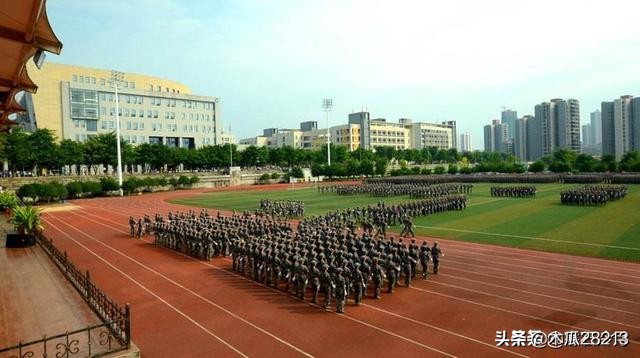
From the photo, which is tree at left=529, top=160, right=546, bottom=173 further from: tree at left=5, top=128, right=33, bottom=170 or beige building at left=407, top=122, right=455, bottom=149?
tree at left=5, top=128, right=33, bottom=170

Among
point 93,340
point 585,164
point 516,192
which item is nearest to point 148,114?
point 516,192

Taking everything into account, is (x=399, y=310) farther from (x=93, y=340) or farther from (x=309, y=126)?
(x=309, y=126)

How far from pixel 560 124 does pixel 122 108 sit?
417 ft

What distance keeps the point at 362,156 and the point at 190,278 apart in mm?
85043

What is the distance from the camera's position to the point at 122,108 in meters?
78.0

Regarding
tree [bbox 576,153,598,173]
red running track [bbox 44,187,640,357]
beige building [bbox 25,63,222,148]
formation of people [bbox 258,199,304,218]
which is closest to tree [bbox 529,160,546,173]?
tree [bbox 576,153,598,173]

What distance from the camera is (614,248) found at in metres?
17.8

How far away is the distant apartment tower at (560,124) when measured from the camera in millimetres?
134500

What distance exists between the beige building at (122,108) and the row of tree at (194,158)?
8008mm

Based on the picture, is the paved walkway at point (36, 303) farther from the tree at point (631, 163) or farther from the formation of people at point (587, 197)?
the tree at point (631, 163)

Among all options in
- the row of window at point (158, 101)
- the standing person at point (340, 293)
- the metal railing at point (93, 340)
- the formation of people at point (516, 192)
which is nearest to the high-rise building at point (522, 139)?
the row of window at point (158, 101)

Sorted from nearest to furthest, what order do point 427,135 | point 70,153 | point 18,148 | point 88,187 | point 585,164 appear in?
point 88,187 < point 18,148 < point 70,153 < point 585,164 < point 427,135

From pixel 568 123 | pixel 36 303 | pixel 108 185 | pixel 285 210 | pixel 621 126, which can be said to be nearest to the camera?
pixel 36 303

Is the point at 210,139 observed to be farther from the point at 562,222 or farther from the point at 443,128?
the point at 443,128
